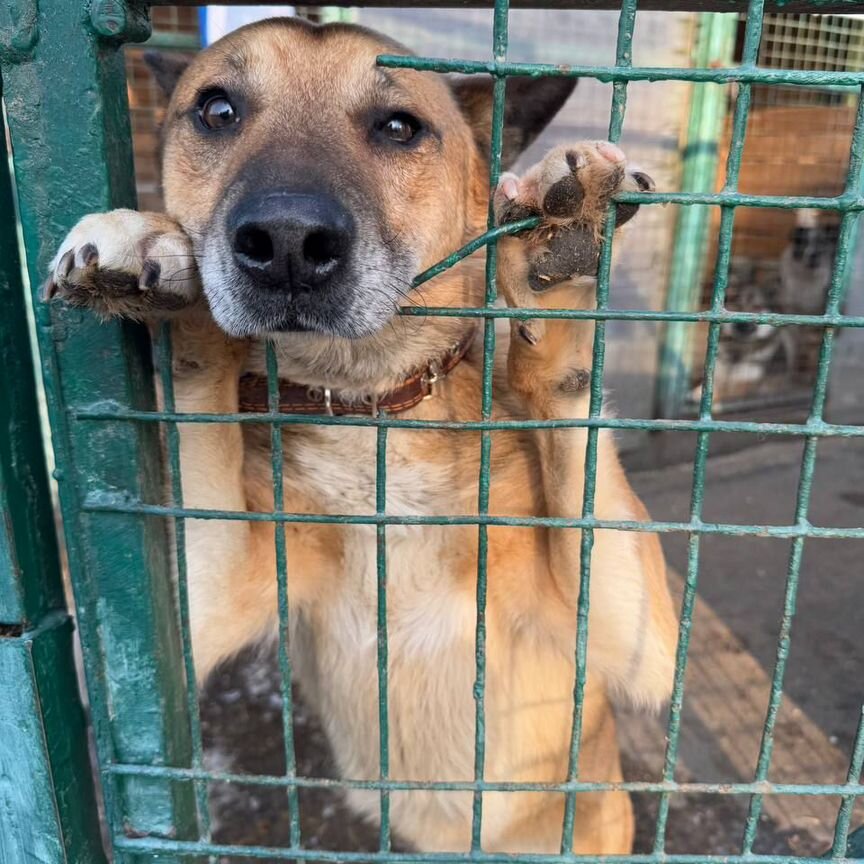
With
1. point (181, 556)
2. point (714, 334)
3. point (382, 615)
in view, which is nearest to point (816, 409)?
point (714, 334)

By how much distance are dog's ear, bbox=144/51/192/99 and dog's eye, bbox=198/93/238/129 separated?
362 mm

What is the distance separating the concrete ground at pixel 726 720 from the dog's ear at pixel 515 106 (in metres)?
1.46

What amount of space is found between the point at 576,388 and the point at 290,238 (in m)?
0.55

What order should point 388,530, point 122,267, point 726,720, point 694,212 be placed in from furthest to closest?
point 694,212 < point 726,720 < point 388,530 < point 122,267

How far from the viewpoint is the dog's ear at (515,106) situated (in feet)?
5.58

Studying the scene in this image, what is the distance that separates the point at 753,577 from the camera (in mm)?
3705

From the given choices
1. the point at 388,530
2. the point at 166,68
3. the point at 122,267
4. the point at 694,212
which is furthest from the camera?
the point at 694,212

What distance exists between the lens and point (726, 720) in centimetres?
280

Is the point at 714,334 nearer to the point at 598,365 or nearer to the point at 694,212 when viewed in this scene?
the point at 598,365

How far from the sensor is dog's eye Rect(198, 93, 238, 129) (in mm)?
1593

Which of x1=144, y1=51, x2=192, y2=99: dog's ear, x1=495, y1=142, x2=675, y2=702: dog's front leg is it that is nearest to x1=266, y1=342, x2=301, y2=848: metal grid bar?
x1=495, y1=142, x2=675, y2=702: dog's front leg

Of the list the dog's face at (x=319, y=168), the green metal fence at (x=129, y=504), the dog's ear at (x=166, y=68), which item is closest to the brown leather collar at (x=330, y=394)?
the dog's face at (x=319, y=168)

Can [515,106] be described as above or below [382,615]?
above

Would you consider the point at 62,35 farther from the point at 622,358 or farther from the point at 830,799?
the point at 622,358
